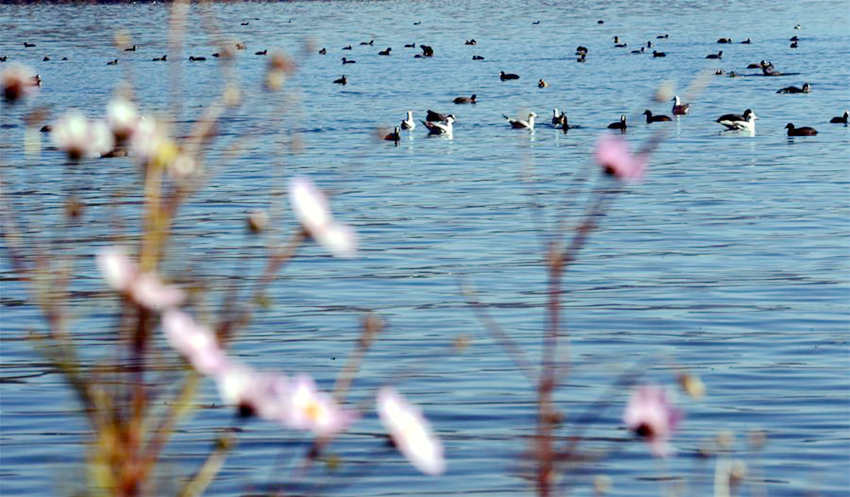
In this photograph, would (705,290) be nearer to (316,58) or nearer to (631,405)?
(631,405)

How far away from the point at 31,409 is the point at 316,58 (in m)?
49.5

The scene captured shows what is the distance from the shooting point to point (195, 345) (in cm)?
265

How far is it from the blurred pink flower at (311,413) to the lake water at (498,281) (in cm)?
48

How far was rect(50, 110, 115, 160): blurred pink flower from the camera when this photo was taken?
3102 millimetres

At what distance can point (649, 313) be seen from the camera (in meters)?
13.8

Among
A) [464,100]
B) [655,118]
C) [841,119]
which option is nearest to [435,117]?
[655,118]

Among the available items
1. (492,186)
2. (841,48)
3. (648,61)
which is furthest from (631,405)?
(841,48)

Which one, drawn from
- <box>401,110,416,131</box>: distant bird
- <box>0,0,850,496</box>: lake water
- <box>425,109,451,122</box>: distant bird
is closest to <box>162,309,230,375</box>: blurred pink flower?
<box>0,0,850,496</box>: lake water

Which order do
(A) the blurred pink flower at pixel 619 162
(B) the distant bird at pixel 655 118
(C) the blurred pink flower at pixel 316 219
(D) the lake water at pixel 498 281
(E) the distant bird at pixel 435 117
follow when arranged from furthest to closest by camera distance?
1. (B) the distant bird at pixel 655 118
2. (E) the distant bird at pixel 435 117
3. (D) the lake water at pixel 498 281
4. (A) the blurred pink flower at pixel 619 162
5. (C) the blurred pink flower at pixel 316 219

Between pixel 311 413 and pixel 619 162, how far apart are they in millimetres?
707

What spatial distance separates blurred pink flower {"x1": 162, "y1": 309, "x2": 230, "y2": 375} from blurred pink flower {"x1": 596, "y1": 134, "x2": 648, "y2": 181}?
0.76 m

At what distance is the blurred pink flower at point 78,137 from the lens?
122 inches

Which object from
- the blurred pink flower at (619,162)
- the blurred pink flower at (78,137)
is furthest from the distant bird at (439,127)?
the blurred pink flower at (619,162)

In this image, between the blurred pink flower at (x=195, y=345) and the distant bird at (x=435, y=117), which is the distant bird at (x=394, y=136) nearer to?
the distant bird at (x=435, y=117)
